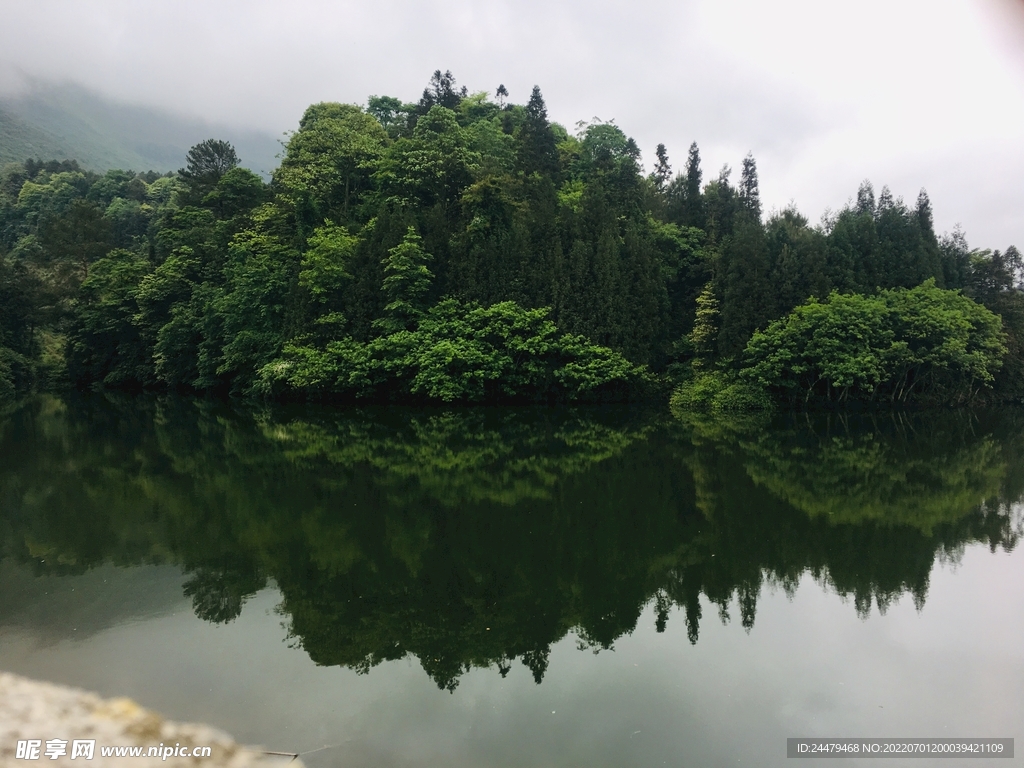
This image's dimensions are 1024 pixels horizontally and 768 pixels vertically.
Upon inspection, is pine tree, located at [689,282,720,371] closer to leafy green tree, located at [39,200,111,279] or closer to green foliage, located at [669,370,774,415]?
green foliage, located at [669,370,774,415]

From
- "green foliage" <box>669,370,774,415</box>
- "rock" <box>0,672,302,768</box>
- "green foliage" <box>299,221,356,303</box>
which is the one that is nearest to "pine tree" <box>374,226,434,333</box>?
"green foliage" <box>299,221,356,303</box>

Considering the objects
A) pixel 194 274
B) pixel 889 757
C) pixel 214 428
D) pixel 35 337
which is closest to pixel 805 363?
pixel 214 428

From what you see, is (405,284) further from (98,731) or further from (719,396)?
(98,731)

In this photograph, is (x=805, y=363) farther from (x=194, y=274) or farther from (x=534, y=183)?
(x=194, y=274)

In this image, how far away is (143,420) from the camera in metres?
22.5

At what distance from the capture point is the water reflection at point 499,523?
631 centimetres

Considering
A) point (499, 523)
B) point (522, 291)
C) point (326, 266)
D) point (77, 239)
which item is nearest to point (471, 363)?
point (522, 291)

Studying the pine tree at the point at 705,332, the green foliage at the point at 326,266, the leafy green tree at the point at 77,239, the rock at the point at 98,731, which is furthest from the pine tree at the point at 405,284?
the leafy green tree at the point at 77,239

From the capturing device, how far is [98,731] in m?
4.32

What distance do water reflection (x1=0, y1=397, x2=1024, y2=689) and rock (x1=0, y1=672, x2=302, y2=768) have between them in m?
1.25

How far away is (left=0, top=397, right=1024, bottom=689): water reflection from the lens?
6.31m

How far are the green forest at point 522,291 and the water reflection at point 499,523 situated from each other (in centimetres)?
879

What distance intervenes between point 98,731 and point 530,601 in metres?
3.58

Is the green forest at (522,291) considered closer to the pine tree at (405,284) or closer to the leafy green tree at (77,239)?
the pine tree at (405,284)
